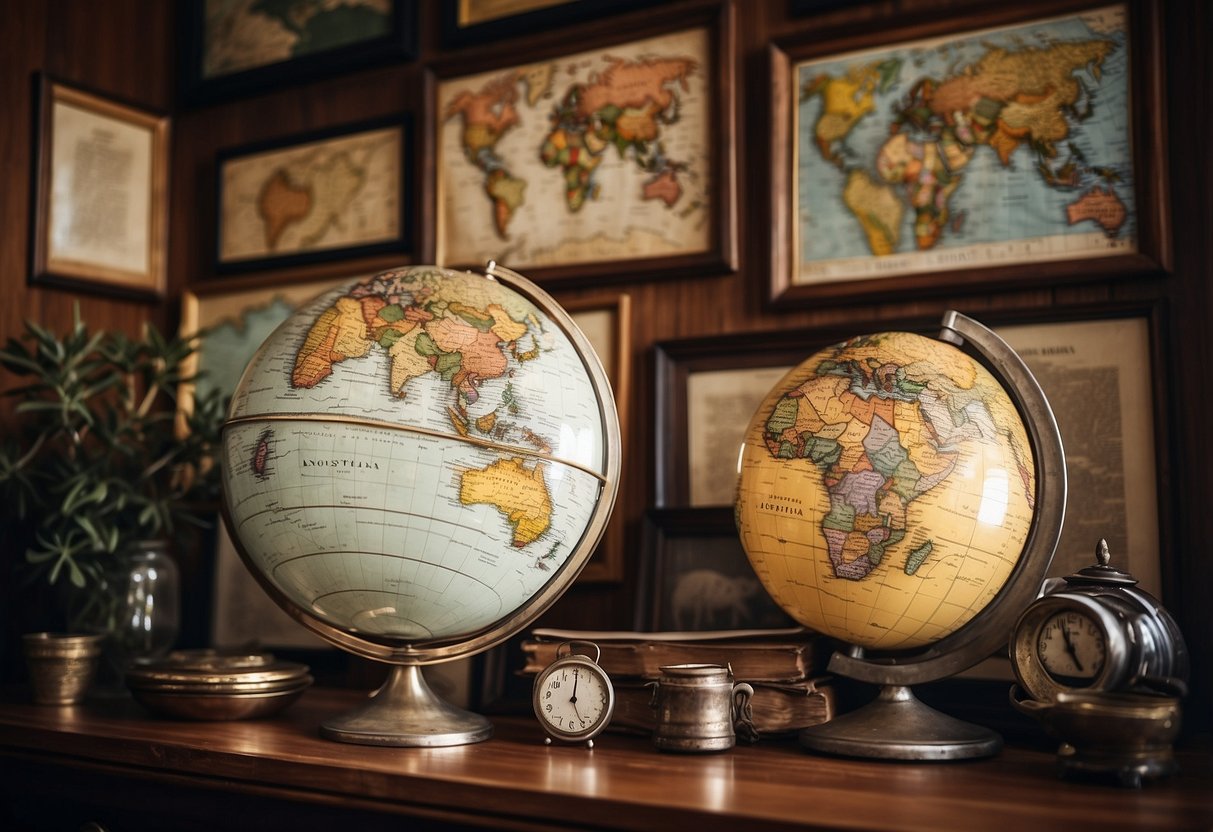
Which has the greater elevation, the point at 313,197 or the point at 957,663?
the point at 313,197

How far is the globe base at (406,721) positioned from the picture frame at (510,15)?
139cm

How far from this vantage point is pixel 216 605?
269cm

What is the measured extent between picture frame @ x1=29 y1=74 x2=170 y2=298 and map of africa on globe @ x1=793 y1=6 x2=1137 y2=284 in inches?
65.4

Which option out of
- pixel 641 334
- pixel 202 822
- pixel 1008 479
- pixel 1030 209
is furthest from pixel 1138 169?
pixel 202 822

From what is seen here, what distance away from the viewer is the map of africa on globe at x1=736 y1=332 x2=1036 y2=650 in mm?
1544

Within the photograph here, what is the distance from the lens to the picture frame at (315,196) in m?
2.62

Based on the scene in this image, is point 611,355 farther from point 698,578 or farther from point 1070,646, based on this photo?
point 1070,646

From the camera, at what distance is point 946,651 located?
64.5 inches

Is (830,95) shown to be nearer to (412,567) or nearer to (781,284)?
(781,284)

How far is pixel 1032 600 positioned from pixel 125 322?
2.22 meters

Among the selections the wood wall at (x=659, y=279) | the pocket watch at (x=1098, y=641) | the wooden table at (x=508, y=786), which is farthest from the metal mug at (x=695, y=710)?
the wood wall at (x=659, y=279)

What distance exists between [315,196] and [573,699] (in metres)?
1.51

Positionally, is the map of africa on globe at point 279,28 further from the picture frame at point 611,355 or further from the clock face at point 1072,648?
the clock face at point 1072,648

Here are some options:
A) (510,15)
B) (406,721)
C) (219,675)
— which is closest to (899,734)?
(406,721)
